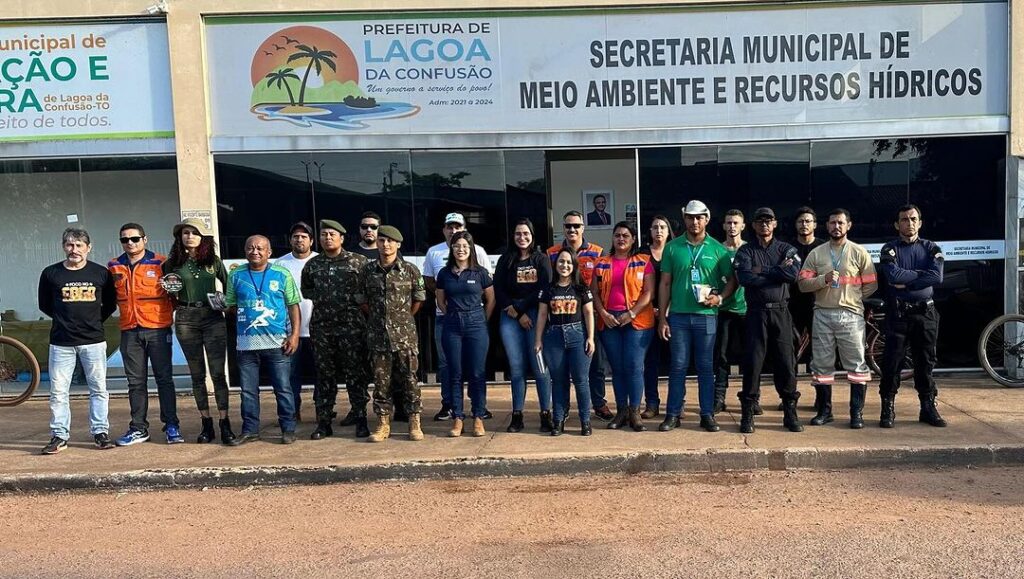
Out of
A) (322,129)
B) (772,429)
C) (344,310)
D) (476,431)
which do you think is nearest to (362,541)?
(476,431)

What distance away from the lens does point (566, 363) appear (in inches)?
239

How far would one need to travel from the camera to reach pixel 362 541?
4.29 m

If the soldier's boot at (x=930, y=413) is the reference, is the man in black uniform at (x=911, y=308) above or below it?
above

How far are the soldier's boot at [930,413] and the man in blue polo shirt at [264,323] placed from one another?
223 inches

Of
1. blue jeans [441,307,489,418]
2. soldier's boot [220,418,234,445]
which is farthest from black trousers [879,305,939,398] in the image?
soldier's boot [220,418,234,445]

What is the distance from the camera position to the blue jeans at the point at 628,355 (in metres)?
6.07

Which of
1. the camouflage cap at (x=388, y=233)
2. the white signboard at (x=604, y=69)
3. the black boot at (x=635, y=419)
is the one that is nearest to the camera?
the camouflage cap at (x=388, y=233)

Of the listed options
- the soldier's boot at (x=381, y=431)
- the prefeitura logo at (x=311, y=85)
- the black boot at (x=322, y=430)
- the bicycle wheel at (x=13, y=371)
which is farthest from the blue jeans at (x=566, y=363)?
the bicycle wheel at (x=13, y=371)

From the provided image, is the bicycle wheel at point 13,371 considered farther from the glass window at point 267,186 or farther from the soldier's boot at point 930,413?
the soldier's boot at point 930,413

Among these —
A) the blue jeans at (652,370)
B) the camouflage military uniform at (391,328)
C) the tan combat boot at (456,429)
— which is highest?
the camouflage military uniform at (391,328)

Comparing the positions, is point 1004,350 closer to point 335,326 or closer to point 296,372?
point 335,326

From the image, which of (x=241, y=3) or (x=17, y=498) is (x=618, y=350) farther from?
(x=241, y=3)

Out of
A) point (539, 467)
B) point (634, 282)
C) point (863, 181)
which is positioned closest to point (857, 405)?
point (634, 282)

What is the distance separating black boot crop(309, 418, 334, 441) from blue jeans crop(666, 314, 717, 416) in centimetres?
312
